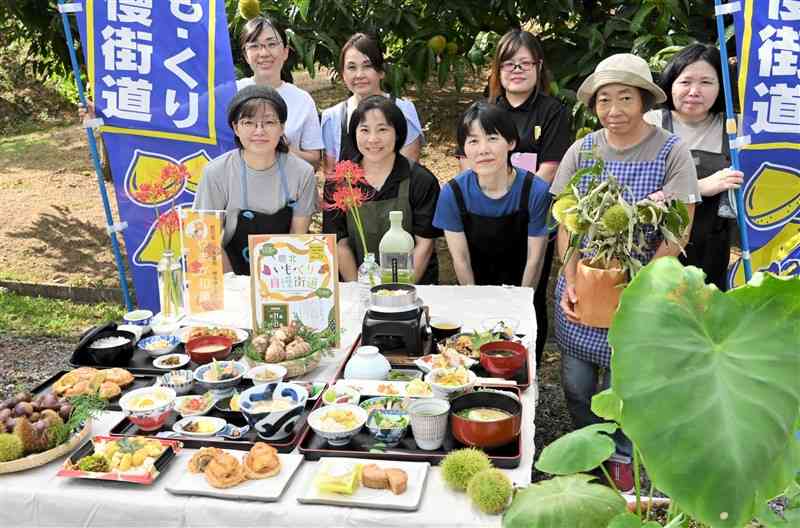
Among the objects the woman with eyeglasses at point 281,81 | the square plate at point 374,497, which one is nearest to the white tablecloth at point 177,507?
the square plate at point 374,497

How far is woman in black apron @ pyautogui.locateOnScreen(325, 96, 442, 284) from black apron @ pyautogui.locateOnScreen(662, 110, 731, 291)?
1.13 metres

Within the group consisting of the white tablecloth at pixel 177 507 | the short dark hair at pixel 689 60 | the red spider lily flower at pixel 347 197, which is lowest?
the white tablecloth at pixel 177 507

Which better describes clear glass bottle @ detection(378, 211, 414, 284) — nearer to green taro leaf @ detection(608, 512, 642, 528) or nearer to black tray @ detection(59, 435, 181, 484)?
black tray @ detection(59, 435, 181, 484)

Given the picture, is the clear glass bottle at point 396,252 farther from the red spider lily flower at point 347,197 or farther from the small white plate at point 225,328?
the small white plate at point 225,328

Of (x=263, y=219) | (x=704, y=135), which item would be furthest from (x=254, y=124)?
(x=704, y=135)

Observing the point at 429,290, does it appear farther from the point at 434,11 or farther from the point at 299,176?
the point at 434,11

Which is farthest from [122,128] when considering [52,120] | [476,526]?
[52,120]

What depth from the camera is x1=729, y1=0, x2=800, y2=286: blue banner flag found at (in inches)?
131

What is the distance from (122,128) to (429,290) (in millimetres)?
1845

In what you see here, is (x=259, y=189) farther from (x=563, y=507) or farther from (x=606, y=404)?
(x=563, y=507)

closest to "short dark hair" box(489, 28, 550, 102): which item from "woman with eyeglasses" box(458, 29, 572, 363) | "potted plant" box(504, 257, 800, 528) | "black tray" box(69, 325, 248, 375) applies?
"woman with eyeglasses" box(458, 29, 572, 363)

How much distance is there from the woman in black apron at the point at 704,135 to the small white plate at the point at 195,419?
2027 mm

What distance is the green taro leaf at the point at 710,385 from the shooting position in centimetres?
117

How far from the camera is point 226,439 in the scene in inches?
75.9
